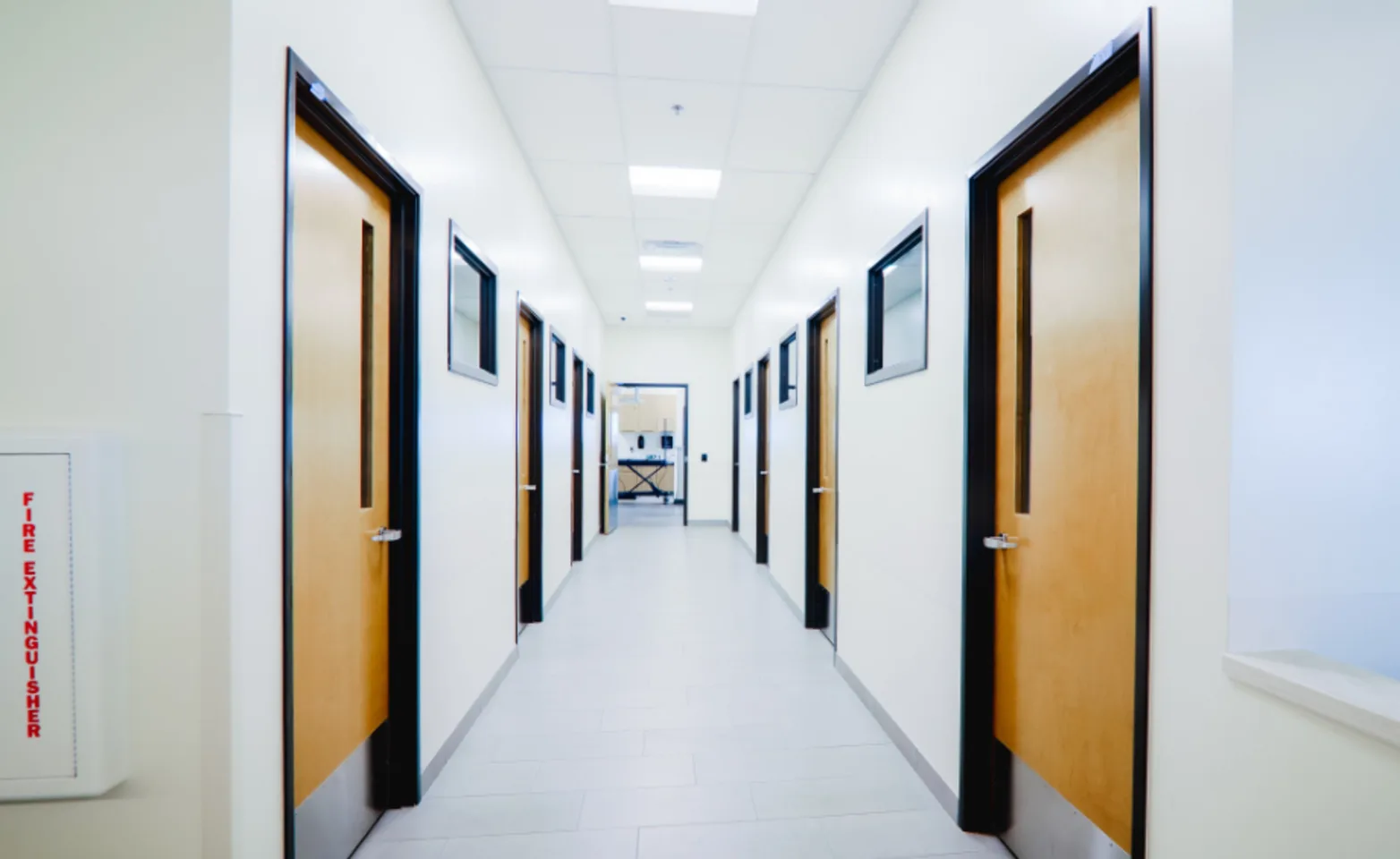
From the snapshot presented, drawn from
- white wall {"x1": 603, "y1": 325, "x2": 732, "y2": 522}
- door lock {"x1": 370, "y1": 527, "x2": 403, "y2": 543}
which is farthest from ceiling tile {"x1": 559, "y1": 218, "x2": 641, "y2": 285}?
door lock {"x1": 370, "y1": 527, "x2": 403, "y2": 543}

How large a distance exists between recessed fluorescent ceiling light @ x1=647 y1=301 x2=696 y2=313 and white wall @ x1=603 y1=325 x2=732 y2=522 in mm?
1169

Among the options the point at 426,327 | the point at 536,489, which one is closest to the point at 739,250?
the point at 536,489

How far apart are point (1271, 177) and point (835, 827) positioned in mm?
2059

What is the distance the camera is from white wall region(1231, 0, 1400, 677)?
1.05 meters

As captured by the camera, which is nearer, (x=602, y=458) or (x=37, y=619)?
(x=37, y=619)

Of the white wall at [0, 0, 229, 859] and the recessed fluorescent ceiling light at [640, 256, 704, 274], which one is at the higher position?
the recessed fluorescent ceiling light at [640, 256, 704, 274]

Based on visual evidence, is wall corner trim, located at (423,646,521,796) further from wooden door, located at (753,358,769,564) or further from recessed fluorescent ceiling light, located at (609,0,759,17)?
wooden door, located at (753,358,769,564)

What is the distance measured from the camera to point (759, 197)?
4355mm

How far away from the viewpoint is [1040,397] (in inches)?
69.8

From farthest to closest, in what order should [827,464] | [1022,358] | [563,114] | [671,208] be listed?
[671,208], [827,464], [563,114], [1022,358]

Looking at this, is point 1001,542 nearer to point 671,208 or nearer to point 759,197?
point 759,197

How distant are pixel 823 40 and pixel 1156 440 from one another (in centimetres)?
220

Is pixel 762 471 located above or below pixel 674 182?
below

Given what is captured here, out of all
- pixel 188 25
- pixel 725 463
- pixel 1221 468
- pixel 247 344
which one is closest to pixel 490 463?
pixel 247 344
